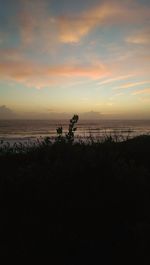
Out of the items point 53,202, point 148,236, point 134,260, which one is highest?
point 53,202

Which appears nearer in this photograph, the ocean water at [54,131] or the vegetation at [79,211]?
the vegetation at [79,211]

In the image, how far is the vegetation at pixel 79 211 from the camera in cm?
391

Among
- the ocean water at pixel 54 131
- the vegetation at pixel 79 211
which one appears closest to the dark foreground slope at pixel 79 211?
the vegetation at pixel 79 211

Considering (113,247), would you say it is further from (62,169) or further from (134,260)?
(62,169)

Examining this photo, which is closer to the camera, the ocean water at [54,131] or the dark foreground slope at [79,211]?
the dark foreground slope at [79,211]

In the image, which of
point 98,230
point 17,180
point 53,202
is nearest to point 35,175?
point 17,180

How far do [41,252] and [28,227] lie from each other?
0.41 m

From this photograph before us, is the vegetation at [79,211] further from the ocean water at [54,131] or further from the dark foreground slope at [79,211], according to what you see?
the ocean water at [54,131]

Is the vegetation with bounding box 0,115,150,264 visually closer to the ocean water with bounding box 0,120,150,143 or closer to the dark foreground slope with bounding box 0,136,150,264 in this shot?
the dark foreground slope with bounding box 0,136,150,264

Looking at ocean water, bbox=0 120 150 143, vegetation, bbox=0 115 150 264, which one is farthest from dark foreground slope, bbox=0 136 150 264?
ocean water, bbox=0 120 150 143

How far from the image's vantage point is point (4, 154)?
8.07 m

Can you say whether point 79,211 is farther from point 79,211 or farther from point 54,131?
point 54,131

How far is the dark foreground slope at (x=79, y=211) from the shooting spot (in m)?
3.91

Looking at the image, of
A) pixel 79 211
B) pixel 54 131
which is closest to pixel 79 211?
pixel 79 211
